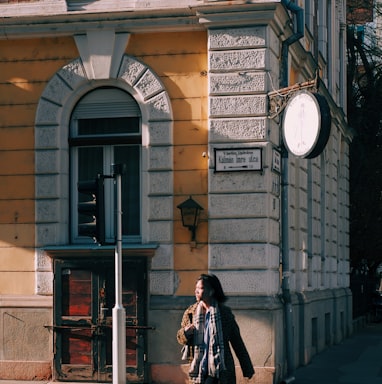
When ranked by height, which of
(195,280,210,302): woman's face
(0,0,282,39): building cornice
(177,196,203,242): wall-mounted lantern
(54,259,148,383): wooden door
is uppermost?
(0,0,282,39): building cornice

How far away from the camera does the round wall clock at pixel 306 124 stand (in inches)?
632

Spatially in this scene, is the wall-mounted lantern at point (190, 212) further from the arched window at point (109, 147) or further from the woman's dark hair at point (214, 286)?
the woman's dark hair at point (214, 286)

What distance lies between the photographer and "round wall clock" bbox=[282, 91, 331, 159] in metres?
16.0

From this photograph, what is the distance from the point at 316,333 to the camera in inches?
914

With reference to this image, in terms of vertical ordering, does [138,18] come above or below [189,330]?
above

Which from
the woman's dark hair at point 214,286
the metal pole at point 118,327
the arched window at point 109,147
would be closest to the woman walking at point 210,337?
the woman's dark hair at point 214,286

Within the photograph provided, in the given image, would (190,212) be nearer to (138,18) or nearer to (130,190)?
(130,190)

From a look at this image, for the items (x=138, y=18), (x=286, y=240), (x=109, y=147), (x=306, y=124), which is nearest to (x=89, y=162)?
(x=109, y=147)

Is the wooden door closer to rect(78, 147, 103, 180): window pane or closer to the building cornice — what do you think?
rect(78, 147, 103, 180): window pane

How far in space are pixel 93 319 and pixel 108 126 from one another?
3199 mm

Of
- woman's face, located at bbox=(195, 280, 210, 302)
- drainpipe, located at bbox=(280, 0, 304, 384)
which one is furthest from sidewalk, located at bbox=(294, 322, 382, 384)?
woman's face, located at bbox=(195, 280, 210, 302)

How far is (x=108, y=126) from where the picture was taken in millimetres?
17922

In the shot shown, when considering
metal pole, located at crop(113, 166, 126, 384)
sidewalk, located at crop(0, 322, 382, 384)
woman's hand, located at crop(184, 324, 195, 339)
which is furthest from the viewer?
sidewalk, located at crop(0, 322, 382, 384)

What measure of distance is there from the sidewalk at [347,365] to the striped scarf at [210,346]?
22.1ft
